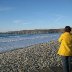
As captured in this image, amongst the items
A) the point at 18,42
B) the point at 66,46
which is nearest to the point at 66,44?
the point at 66,46

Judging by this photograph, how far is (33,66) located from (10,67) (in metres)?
1.14

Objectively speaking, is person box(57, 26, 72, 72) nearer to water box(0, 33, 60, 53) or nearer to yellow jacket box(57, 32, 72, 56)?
yellow jacket box(57, 32, 72, 56)

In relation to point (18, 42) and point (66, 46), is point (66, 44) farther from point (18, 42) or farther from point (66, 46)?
point (18, 42)

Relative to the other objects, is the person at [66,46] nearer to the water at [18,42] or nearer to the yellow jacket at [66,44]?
the yellow jacket at [66,44]

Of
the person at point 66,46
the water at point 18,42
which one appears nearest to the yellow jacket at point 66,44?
the person at point 66,46

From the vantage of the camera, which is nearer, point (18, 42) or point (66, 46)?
point (66, 46)

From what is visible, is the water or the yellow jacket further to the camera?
the water

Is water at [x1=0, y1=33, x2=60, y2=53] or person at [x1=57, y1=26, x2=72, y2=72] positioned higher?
person at [x1=57, y1=26, x2=72, y2=72]

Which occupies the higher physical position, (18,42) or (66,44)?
(66,44)

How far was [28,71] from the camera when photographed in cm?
1152

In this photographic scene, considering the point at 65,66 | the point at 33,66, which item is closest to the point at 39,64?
the point at 33,66

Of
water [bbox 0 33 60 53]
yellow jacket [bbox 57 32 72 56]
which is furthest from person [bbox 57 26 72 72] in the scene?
water [bbox 0 33 60 53]

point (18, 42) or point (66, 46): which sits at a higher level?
point (66, 46)

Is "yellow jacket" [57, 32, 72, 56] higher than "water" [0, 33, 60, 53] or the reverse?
higher
